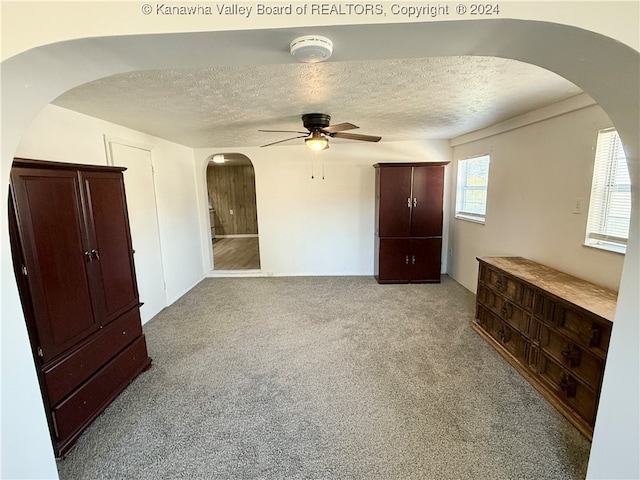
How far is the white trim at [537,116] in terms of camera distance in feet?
7.64

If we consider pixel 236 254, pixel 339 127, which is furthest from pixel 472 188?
pixel 236 254

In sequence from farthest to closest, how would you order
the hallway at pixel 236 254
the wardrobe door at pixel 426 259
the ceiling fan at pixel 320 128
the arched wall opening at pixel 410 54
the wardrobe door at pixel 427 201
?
1. the hallway at pixel 236 254
2. the wardrobe door at pixel 426 259
3. the wardrobe door at pixel 427 201
4. the ceiling fan at pixel 320 128
5. the arched wall opening at pixel 410 54

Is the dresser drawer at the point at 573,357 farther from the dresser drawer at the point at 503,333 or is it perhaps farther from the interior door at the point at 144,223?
the interior door at the point at 144,223

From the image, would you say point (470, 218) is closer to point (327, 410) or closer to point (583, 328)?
point (583, 328)

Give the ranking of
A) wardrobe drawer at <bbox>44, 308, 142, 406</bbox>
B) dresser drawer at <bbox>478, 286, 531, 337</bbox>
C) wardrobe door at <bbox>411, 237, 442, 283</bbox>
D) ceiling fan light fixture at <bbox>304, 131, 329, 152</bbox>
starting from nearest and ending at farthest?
wardrobe drawer at <bbox>44, 308, 142, 406</bbox> → dresser drawer at <bbox>478, 286, 531, 337</bbox> → ceiling fan light fixture at <bbox>304, 131, 329, 152</bbox> → wardrobe door at <bbox>411, 237, 442, 283</bbox>

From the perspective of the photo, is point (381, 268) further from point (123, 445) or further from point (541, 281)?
point (123, 445)

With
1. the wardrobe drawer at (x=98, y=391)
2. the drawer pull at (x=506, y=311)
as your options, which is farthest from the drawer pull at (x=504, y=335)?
the wardrobe drawer at (x=98, y=391)

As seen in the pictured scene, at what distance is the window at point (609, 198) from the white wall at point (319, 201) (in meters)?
2.52

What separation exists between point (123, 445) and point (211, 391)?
586 millimetres

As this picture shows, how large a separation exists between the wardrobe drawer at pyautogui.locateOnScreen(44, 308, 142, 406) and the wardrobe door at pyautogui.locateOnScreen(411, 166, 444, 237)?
3.68 meters

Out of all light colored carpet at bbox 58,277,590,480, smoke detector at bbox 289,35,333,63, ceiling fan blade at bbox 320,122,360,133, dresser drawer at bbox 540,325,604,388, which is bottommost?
light colored carpet at bbox 58,277,590,480

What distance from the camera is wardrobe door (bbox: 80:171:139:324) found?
201cm

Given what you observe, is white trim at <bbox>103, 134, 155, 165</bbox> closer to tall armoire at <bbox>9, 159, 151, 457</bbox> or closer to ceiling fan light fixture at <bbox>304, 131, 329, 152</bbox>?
tall armoire at <bbox>9, 159, 151, 457</bbox>

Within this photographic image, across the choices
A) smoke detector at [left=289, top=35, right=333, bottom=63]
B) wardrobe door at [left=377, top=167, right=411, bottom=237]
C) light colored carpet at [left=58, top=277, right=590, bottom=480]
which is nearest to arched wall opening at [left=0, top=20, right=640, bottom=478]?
smoke detector at [left=289, top=35, right=333, bottom=63]
